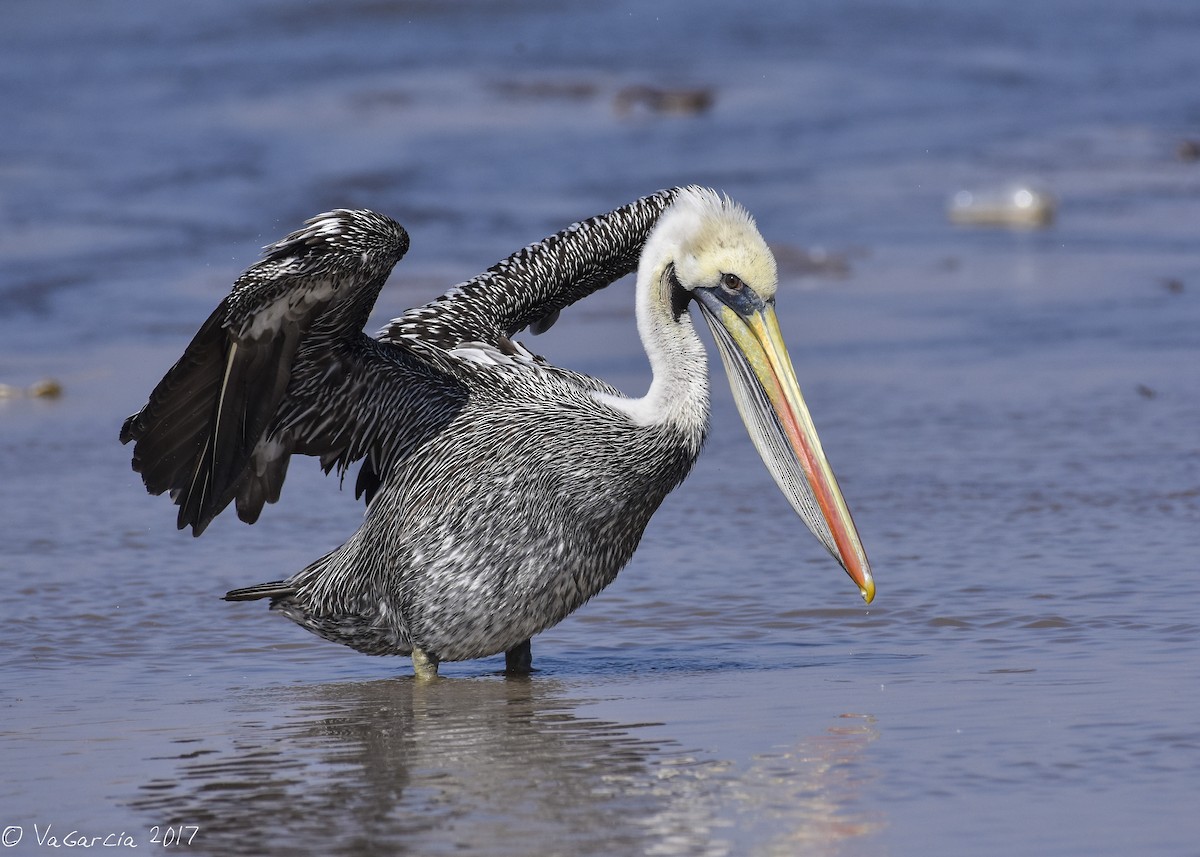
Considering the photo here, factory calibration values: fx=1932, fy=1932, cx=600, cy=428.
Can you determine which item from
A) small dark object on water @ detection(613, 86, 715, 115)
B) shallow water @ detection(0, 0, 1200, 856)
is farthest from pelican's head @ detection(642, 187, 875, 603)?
small dark object on water @ detection(613, 86, 715, 115)

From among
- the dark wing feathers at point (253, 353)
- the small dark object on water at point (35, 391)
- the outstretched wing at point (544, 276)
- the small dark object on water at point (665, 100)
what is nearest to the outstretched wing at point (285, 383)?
the dark wing feathers at point (253, 353)

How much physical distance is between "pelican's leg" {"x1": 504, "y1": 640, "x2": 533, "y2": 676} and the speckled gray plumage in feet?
0.39

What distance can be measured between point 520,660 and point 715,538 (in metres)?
1.41

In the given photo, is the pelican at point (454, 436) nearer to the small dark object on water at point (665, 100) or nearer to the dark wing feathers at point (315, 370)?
the dark wing feathers at point (315, 370)

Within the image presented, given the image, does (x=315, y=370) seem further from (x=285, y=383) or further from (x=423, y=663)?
(x=423, y=663)

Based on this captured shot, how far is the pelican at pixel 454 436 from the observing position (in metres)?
5.22

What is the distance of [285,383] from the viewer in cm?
524

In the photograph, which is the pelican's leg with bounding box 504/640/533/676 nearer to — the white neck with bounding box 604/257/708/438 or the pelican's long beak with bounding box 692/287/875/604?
the white neck with bounding box 604/257/708/438

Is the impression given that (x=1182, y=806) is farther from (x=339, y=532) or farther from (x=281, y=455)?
(x=339, y=532)

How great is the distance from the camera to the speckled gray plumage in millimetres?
5199

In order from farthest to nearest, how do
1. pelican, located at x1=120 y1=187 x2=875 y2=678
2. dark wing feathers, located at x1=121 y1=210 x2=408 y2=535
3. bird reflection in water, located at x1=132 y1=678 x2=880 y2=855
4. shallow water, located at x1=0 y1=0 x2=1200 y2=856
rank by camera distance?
pelican, located at x1=120 y1=187 x2=875 y2=678 → dark wing feathers, located at x1=121 y1=210 x2=408 y2=535 → shallow water, located at x1=0 y1=0 x2=1200 y2=856 → bird reflection in water, located at x1=132 y1=678 x2=880 y2=855

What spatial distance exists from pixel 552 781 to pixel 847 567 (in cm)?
121

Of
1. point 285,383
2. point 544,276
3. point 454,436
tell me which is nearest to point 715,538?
point 544,276

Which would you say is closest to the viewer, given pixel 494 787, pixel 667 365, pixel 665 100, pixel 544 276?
pixel 494 787
